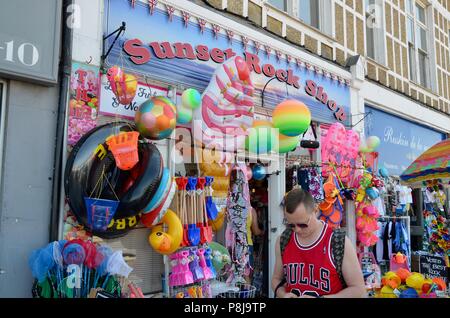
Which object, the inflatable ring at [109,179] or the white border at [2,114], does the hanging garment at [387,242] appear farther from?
the white border at [2,114]

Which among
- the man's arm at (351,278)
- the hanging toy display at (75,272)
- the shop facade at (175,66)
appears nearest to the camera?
the man's arm at (351,278)

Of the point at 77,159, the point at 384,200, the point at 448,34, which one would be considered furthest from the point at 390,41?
the point at 77,159

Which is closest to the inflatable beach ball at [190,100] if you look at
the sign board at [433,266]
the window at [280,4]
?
the window at [280,4]

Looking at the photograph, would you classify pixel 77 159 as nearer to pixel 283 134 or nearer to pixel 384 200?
pixel 283 134

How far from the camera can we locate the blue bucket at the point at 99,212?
379 cm

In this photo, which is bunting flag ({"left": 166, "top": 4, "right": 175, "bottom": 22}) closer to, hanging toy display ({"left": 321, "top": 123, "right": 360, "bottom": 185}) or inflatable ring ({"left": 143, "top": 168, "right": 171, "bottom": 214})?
inflatable ring ({"left": 143, "top": 168, "right": 171, "bottom": 214})

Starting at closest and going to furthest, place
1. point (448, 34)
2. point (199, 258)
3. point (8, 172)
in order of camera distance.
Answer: point (8, 172) < point (199, 258) < point (448, 34)

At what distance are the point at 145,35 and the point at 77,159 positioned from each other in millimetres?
1811

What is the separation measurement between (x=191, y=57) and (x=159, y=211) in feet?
7.23

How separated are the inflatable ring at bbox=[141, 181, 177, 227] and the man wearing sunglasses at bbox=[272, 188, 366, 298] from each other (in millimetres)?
1560

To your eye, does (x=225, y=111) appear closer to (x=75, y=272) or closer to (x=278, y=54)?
(x=278, y=54)

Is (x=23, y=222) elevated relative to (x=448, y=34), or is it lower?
lower

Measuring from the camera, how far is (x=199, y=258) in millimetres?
4645

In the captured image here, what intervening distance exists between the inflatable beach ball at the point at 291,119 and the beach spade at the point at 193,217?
1354 millimetres
